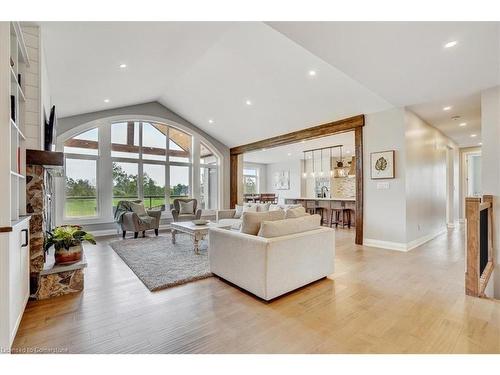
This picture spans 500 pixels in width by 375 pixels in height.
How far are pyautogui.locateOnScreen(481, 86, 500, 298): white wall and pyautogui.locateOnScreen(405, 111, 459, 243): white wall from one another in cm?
106

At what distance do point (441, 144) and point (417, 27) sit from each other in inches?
200

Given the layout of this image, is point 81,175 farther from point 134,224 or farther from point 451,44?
point 451,44

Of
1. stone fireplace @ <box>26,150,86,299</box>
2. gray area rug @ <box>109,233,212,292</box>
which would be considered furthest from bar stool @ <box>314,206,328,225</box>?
stone fireplace @ <box>26,150,86,299</box>

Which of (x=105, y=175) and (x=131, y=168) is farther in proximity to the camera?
(x=131, y=168)

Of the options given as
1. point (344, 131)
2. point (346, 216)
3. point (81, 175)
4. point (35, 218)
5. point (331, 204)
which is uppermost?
point (344, 131)

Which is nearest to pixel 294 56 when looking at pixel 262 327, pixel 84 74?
pixel 84 74

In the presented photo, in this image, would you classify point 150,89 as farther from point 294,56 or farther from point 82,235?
point 82,235

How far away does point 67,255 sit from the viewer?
2.77 m

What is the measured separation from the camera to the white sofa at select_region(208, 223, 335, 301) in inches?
96.3

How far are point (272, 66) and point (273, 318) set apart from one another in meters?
3.90

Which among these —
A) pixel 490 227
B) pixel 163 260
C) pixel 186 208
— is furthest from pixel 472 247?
pixel 186 208

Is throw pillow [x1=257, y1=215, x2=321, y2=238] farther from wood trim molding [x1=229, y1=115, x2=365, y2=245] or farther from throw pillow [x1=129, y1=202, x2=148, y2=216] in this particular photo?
throw pillow [x1=129, y1=202, x2=148, y2=216]

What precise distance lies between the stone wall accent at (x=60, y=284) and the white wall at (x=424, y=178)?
16.7 ft

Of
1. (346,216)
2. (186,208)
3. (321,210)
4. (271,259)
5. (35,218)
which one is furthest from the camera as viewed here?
(321,210)
